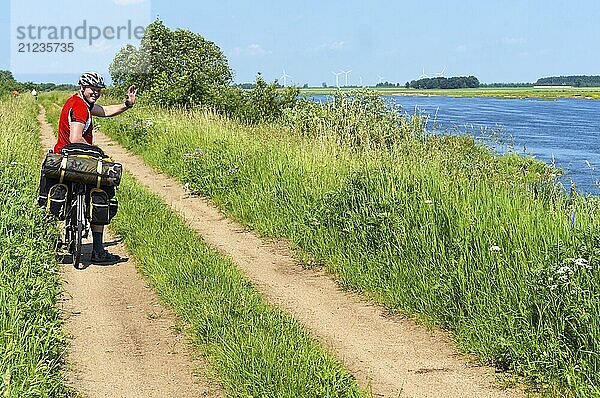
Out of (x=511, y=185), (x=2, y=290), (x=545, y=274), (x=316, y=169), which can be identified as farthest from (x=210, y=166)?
(x=545, y=274)

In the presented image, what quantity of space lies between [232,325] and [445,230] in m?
2.37

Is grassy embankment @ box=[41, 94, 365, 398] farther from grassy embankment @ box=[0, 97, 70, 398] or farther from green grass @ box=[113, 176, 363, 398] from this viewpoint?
grassy embankment @ box=[0, 97, 70, 398]

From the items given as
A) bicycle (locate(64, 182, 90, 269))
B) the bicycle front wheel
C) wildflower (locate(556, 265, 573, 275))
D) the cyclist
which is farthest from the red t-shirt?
wildflower (locate(556, 265, 573, 275))

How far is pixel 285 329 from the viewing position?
5.95 meters

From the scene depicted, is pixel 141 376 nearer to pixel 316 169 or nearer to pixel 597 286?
pixel 597 286

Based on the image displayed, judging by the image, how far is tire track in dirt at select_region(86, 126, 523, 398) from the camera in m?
5.36

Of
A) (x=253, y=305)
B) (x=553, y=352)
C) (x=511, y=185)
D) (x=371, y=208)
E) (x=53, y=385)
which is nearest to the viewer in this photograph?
(x=53, y=385)

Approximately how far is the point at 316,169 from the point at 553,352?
19.3 feet

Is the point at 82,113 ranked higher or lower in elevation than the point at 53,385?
higher

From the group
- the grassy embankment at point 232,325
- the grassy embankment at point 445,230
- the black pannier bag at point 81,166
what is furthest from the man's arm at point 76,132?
the grassy embankment at point 445,230

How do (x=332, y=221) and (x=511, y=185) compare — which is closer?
(x=511, y=185)

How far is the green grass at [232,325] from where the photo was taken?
4.92m

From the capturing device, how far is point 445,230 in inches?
288

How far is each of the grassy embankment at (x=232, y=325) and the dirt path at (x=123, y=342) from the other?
0.16 m
